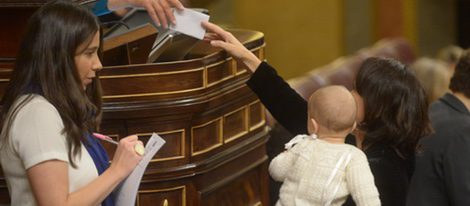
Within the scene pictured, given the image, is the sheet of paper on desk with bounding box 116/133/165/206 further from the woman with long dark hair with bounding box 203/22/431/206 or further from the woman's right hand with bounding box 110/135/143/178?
the woman with long dark hair with bounding box 203/22/431/206

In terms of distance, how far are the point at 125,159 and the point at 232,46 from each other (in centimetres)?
86

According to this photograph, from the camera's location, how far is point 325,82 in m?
6.77

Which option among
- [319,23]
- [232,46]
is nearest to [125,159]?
[232,46]

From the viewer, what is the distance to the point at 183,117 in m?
3.77

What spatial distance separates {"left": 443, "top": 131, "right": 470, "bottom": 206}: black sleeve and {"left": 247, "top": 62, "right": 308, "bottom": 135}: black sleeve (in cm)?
62

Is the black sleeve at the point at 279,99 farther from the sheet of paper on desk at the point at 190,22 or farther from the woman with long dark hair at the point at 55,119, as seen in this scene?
the woman with long dark hair at the point at 55,119

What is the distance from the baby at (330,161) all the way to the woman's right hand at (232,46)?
0.52 metres

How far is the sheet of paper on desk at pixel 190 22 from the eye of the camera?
3.80 metres

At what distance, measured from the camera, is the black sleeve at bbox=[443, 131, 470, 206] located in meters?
4.13

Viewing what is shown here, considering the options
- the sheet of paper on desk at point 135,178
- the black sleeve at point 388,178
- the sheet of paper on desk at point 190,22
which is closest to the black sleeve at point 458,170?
the black sleeve at point 388,178

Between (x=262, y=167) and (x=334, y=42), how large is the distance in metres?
5.03

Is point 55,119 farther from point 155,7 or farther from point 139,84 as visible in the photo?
point 155,7

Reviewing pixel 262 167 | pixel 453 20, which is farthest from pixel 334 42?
pixel 262 167

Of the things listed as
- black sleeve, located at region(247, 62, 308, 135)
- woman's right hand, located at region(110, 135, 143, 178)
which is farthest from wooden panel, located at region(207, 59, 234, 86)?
woman's right hand, located at region(110, 135, 143, 178)
